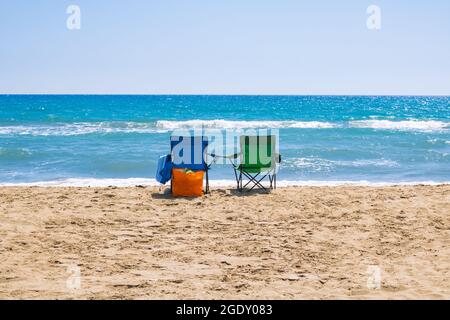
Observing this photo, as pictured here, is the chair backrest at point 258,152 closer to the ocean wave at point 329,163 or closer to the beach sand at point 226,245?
the beach sand at point 226,245

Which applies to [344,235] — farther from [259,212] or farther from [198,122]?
[198,122]

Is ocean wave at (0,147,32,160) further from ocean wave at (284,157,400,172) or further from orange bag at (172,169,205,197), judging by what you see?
orange bag at (172,169,205,197)

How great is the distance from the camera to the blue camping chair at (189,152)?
7309 millimetres

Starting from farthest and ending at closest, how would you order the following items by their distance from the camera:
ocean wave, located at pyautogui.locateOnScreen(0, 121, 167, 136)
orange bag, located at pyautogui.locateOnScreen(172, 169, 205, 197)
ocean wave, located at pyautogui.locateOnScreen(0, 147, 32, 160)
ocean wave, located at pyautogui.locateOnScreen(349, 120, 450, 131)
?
1. ocean wave, located at pyautogui.locateOnScreen(349, 120, 450, 131)
2. ocean wave, located at pyautogui.locateOnScreen(0, 121, 167, 136)
3. ocean wave, located at pyautogui.locateOnScreen(0, 147, 32, 160)
4. orange bag, located at pyautogui.locateOnScreen(172, 169, 205, 197)

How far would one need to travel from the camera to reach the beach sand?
3.77 meters

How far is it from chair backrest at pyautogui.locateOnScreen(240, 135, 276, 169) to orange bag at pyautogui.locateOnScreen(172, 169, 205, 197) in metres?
0.87

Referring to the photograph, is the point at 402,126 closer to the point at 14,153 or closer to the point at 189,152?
the point at 14,153

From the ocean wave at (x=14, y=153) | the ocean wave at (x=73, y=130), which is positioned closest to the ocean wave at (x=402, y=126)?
the ocean wave at (x=73, y=130)

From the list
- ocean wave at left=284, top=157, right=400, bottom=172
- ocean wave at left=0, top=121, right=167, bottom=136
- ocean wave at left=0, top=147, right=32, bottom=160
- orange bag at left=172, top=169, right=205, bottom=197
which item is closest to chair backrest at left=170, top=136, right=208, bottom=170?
orange bag at left=172, top=169, right=205, bottom=197

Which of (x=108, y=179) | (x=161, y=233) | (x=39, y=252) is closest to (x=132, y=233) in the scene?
(x=161, y=233)

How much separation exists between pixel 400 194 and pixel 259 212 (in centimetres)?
240

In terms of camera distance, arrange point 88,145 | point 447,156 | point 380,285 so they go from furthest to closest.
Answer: point 88,145, point 447,156, point 380,285

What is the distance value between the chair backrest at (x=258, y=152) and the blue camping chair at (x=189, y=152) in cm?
65
